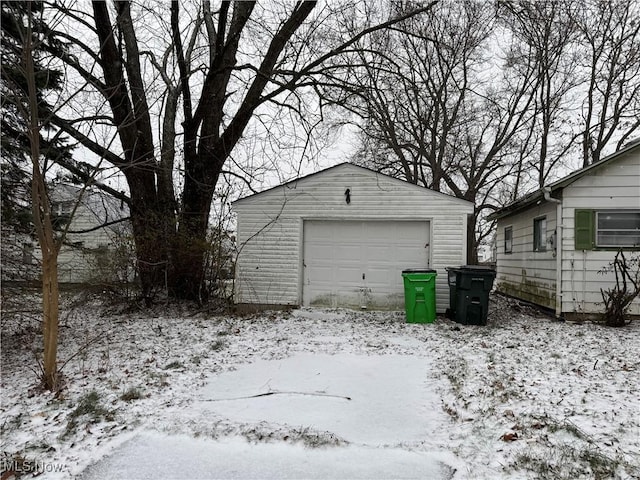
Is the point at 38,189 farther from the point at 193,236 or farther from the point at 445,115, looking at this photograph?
the point at 445,115

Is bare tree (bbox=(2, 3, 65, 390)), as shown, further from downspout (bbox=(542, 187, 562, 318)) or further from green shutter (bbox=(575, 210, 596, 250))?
green shutter (bbox=(575, 210, 596, 250))

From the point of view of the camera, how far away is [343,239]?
31.9ft

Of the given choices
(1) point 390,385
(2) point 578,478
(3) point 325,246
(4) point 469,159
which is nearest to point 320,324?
(3) point 325,246

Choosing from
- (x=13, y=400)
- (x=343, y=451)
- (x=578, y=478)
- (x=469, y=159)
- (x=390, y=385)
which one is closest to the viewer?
(x=578, y=478)

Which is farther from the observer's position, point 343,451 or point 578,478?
point 343,451

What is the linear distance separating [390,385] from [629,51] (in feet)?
57.5

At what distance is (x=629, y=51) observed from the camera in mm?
15578

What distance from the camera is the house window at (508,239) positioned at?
12.6 metres

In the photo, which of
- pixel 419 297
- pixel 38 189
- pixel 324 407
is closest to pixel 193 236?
pixel 419 297

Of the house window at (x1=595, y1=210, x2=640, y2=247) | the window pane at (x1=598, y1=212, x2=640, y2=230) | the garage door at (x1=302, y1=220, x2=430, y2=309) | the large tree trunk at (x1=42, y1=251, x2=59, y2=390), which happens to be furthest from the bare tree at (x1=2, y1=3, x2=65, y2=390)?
the window pane at (x1=598, y1=212, x2=640, y2=230)

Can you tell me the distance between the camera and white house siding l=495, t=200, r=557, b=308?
9.12 meters

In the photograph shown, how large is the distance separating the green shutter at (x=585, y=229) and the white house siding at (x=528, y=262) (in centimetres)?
50

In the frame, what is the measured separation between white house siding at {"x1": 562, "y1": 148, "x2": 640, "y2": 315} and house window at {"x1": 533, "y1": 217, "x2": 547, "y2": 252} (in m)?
1.10

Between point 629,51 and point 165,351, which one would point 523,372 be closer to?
point 165,351
